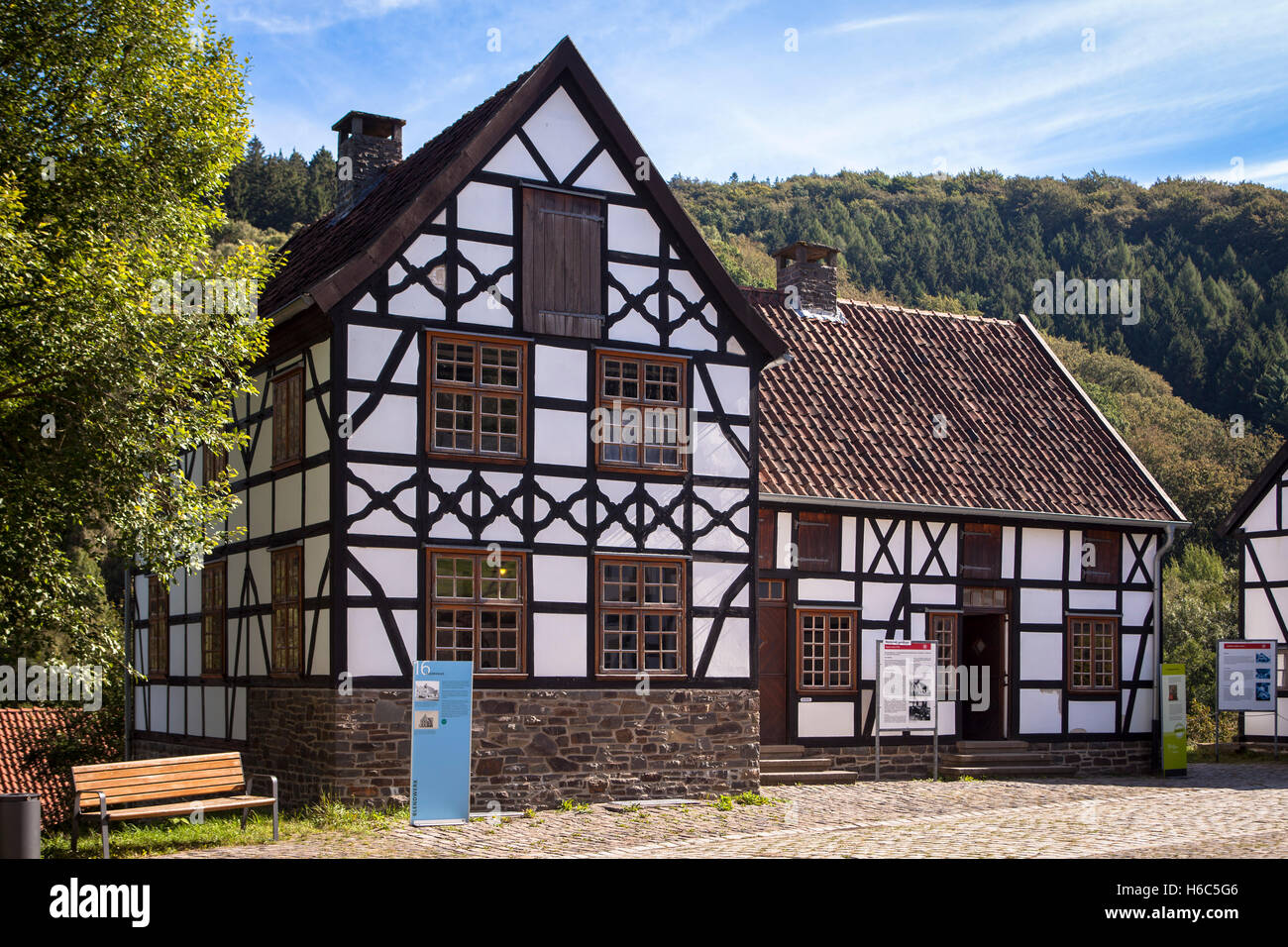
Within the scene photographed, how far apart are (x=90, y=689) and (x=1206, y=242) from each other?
8240cm

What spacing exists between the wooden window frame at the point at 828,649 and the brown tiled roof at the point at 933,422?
1.79 metres

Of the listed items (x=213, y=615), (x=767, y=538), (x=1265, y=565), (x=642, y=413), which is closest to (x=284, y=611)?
(x=213, y=615)

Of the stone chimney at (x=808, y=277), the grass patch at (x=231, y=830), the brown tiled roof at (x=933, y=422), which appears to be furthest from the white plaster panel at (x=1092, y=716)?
the grass patch at (x=231, y=830)

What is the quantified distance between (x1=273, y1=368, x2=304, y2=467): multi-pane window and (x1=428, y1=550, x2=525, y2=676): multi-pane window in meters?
2.42

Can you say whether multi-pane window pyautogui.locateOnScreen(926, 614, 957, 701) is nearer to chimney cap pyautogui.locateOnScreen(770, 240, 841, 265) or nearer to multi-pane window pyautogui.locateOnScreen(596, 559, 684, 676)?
multi-pane window pyautogui.locateOnScreen(596, 559, 684, 676)

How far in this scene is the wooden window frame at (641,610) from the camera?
714 inches

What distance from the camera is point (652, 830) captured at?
15633mm

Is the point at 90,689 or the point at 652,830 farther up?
the point at 90,689

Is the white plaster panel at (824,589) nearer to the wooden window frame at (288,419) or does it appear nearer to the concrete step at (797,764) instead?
the concrete step at (797,764)

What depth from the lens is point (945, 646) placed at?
76.6 ft

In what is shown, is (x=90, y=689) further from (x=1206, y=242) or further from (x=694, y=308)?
(x=1206, y=242)

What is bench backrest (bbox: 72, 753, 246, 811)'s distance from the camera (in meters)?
13.2
